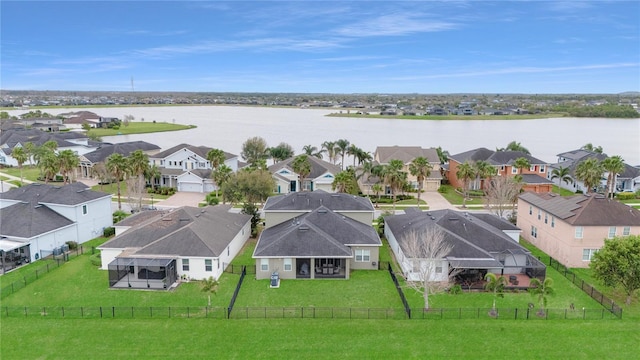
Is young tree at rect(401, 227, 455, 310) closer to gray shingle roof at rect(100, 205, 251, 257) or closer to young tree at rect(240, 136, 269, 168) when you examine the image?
gray shingle roof at rect(100, 205, 251, 257)

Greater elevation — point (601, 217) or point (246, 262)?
point (601, 217)

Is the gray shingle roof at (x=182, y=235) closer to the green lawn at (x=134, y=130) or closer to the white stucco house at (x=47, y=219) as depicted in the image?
the white stucco house at (x=47, y=219)

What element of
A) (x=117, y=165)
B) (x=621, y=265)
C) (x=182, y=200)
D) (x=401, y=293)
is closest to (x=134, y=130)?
(x=182, y=200)

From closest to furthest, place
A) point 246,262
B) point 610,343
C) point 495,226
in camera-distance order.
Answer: point 610,343 → point 246,262 → point 495,226

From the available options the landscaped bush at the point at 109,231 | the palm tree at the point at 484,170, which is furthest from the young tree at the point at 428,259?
the landscaped bush at the point at 109,231

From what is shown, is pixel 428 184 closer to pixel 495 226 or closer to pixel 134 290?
pixel 495 226

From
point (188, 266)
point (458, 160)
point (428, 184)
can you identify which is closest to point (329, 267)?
point (188, 266)

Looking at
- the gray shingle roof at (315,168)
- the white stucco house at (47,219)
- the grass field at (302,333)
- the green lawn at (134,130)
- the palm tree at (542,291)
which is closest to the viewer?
the grass field at (302,333)
